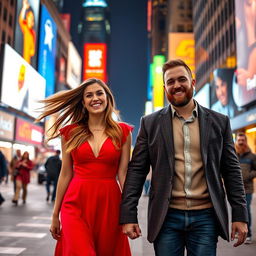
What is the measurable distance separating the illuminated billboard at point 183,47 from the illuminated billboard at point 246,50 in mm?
42447

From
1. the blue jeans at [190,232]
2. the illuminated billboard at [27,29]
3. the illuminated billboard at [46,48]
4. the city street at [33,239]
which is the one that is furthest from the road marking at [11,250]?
the illuminated billboard at [46,48]

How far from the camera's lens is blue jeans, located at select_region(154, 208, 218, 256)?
275 cm

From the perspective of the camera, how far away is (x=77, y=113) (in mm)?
4023

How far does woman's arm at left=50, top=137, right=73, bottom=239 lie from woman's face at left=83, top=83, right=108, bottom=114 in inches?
16.9

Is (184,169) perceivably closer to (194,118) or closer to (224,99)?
(194,118)

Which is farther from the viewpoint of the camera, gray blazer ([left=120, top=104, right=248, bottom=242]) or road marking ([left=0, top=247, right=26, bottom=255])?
road marking ([left=0, top=247, right=26, bottom=255])

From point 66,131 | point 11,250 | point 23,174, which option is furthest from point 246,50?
point 66,131

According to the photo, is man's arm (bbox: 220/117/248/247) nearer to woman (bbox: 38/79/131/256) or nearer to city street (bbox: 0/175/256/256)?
woman (bbox: 38/79/131/256)

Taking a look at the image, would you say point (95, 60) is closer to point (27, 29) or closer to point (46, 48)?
point (46, 48)

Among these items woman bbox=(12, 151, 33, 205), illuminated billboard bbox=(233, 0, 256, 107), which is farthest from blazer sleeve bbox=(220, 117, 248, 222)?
illuminated billboard bbox=(233, 0, 256, 107)

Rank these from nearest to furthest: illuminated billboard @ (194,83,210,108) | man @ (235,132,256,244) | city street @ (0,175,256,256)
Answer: city street @ (0,175,256,256), man @ (235,132,256,244), illuminated billboard @ (194,83,210,108)

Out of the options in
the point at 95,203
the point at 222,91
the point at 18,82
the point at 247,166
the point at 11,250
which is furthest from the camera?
the point at 222,91

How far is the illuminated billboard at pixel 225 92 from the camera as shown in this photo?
35125 millimetres

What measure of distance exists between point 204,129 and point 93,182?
1.18 m
